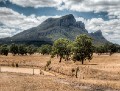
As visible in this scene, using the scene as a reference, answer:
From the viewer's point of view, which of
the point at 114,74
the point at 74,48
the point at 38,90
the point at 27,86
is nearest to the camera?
the point at 38,90

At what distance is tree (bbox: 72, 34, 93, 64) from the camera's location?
106581mm

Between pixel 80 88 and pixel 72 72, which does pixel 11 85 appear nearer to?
pixel 80 88

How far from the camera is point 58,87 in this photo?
4581 cm

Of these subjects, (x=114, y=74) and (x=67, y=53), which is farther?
(x=67, y=53)

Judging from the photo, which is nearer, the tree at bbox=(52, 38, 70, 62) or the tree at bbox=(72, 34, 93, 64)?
the tree at bbox=(72, 34, 93, 64)

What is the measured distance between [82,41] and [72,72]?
41.6 m

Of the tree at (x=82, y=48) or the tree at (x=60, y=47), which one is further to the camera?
the tree at (x=60, y=47)

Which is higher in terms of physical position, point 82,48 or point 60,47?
point 60,47

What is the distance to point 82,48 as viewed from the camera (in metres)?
107

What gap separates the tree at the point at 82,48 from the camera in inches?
4196

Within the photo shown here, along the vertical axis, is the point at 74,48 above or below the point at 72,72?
above

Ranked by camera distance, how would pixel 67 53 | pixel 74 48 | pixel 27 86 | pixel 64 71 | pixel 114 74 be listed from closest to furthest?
pixel 27 86 < pixel 114 74 < pixel 64 71 < pixel 74 48 < pixel 67 53

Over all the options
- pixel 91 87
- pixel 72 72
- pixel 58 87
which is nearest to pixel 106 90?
pixel 91 87

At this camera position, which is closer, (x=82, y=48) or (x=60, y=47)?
(x=82, y=48)
